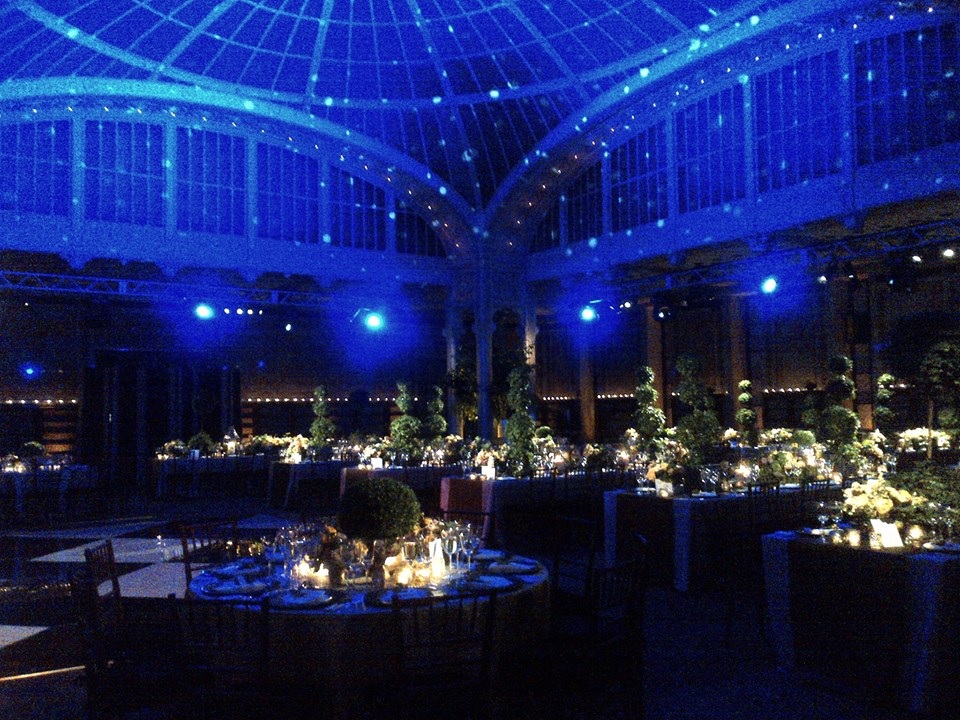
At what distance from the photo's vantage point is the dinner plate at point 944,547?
448 centimetres

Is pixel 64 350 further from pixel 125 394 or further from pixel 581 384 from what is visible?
pixel 581 384

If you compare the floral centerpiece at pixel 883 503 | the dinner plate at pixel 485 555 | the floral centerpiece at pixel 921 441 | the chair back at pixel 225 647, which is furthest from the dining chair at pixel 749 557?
the floral centerpiece at pixel 921 441

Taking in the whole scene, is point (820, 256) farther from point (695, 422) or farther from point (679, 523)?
point (679, 523)

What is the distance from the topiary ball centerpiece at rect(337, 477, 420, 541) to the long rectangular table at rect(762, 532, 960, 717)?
242 centimetres

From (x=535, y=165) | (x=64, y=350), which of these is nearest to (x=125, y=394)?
(x=64, y=350)

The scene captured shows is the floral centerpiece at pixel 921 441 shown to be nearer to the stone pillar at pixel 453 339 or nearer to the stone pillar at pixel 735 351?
the stone pillar at pixel 735 351

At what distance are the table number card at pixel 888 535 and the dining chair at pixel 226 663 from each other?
10.9ft

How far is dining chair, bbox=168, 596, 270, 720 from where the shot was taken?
130 inches

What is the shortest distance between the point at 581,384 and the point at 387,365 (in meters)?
5.07

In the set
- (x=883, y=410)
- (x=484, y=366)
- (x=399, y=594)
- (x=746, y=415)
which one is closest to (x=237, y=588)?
(x=399, y=594)

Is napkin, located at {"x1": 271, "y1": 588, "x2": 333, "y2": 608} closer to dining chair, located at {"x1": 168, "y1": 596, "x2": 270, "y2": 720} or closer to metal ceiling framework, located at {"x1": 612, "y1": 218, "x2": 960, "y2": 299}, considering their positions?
dining chair, located at {"x1": 168, "y1": 596, "x2": 270, "y2": 720}

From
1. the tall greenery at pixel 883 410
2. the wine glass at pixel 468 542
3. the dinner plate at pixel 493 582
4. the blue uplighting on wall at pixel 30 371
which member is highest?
the blue uplighting on wall at pixel 30 371

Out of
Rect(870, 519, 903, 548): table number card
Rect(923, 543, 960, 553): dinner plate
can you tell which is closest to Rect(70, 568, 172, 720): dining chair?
Rect(870, 519, 903, 548): table number card

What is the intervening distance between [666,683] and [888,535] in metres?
1.48
